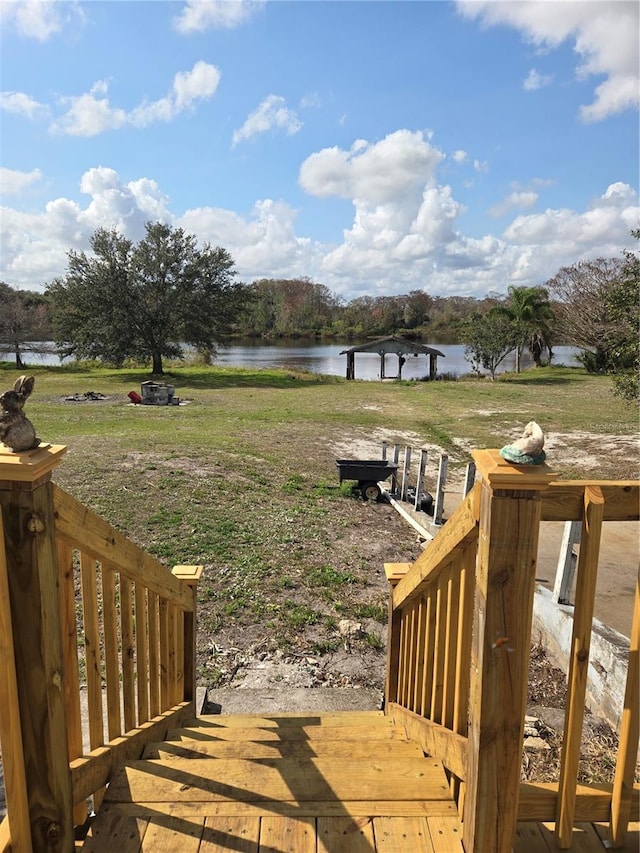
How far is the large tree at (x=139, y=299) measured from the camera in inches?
1132

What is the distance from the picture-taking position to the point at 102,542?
187 centimetres

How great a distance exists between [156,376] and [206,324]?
4.07 metres

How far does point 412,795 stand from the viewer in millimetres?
1880

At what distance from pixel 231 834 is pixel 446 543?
1156 mm

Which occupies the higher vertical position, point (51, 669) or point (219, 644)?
point (51, 669)

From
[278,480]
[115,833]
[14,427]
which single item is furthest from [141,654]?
[278,480]

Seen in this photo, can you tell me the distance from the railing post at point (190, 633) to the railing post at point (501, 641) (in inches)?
74.8

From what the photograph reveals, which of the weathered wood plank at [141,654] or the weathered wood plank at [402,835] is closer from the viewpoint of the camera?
the weathered wood plank at [402,835]

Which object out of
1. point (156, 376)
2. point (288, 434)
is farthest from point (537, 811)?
point (156, 376)

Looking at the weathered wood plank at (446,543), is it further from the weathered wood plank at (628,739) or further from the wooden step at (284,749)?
the wooden step at (284,749)

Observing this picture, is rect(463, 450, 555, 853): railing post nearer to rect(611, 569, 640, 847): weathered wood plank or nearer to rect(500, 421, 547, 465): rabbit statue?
rect(500, 421, 547, 465): rabbit statue

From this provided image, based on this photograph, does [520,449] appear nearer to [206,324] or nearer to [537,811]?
[537,811]

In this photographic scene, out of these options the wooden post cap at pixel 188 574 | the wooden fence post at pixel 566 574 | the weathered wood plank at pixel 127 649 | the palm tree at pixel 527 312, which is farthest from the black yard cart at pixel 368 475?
the palm tree at pixel 527 312

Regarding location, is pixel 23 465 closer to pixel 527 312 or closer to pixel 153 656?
pixel 153 656
